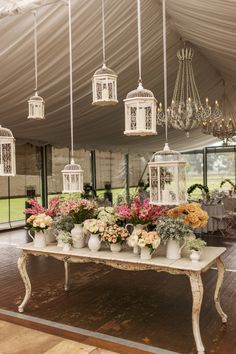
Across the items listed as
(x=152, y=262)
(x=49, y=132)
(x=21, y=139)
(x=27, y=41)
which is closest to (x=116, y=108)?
(x=49, y=132)

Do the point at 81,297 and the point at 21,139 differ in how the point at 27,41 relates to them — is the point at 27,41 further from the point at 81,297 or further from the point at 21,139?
the point at 21,139

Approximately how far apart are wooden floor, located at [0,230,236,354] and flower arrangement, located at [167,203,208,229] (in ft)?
3.43

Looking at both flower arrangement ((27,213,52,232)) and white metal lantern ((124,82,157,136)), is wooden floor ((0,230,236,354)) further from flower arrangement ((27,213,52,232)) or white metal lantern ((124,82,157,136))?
white metal lantern ((124,82,157,136))

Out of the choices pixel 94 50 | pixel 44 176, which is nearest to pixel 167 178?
pixel 94 50

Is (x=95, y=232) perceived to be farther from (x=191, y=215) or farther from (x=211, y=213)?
(x=211, y=213)

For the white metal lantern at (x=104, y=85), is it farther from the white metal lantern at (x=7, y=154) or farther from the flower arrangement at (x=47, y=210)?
the flower arrangement at (x=47, y=210)

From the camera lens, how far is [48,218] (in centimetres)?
416

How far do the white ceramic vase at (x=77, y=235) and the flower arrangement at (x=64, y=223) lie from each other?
0.12 metres

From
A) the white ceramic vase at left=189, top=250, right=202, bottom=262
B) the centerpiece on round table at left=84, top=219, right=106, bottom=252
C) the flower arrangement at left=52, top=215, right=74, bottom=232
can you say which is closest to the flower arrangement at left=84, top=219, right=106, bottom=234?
the centerpiece on round table at left=84, top=219, right=106, bottom=252

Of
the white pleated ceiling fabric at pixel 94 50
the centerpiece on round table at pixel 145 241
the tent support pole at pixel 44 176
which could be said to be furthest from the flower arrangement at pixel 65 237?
the tent support pole at pixel 44 176

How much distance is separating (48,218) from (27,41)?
7.67 feet

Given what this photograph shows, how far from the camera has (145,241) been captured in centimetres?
332

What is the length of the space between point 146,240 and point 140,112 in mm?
1145

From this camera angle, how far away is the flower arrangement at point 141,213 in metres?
3.65
